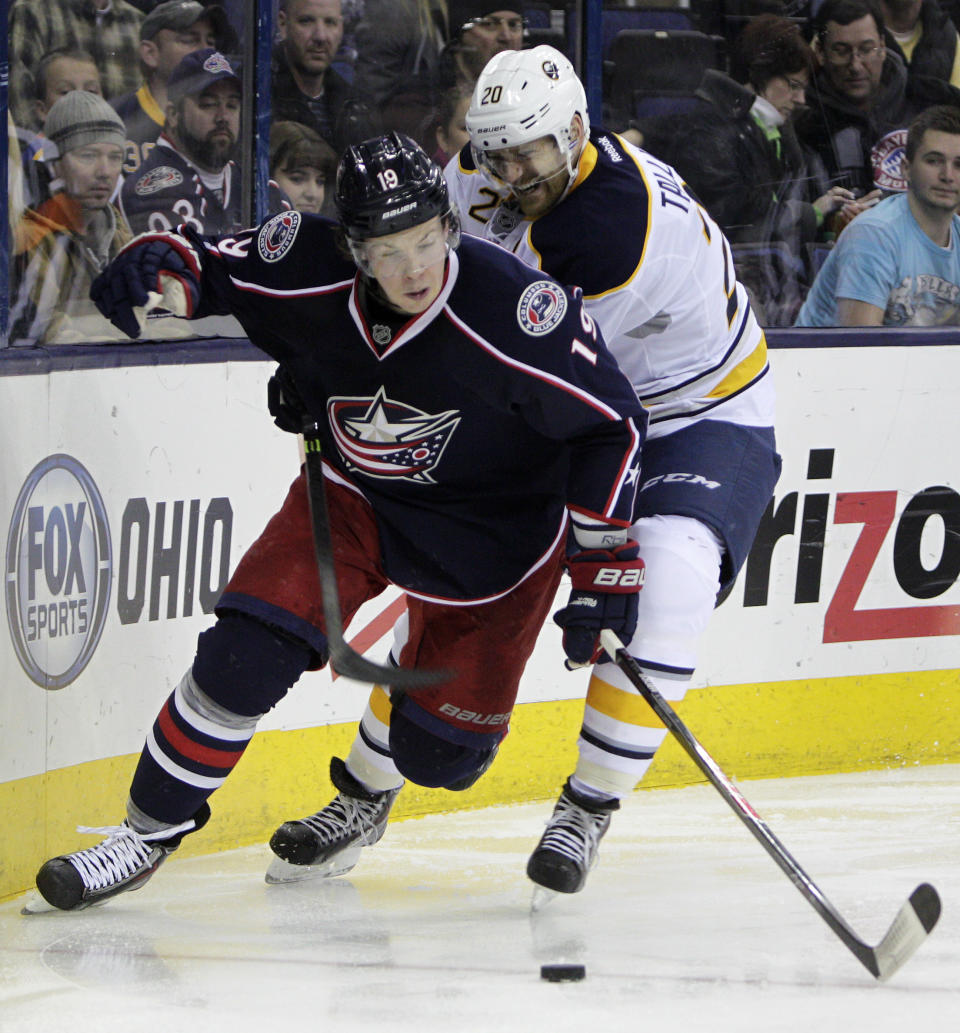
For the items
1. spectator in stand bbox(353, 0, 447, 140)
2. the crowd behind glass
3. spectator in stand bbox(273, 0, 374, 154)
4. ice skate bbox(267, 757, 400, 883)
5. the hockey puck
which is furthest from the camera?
spectator in stand bbox(353, 0, 447, 140)

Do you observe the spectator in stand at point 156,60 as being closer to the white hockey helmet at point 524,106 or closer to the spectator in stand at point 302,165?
the spectator in stand at point 302,165

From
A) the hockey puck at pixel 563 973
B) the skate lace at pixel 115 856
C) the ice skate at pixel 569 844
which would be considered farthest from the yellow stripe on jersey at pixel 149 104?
the hockey puck at pixel 563 973

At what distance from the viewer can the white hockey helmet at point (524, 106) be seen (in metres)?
2.53

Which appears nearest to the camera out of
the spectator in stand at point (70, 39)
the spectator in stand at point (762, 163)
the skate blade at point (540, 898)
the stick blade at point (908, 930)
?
the stick blade at point (908, 930)

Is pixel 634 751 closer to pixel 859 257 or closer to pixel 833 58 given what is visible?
pixel 859 257

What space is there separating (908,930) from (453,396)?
956 mm

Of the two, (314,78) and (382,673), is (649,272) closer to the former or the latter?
(382,673)

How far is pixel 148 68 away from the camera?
341 centimetres

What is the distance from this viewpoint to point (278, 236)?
8.12 feet

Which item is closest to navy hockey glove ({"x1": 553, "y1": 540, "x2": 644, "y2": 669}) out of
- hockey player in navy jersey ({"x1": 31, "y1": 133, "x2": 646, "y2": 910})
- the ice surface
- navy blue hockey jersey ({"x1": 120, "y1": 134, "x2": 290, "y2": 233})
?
hockey player in navy jersey ({"x1": 31, "y1": 133, "x2": 646, "y2": 910})

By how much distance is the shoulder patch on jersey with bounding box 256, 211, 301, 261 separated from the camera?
2.46 m

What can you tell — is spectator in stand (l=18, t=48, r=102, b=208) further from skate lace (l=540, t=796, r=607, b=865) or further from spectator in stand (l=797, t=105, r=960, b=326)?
spectator in stand (l=797, t=105, r=960, b=326)

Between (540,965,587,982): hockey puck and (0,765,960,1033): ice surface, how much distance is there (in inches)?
0.6

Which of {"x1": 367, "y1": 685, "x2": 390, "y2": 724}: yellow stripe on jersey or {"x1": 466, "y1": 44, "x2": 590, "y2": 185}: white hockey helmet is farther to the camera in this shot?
{"x1": 367, "y1": 685, "x2": 390, "y2": 724}: yellow stripe on jersey
